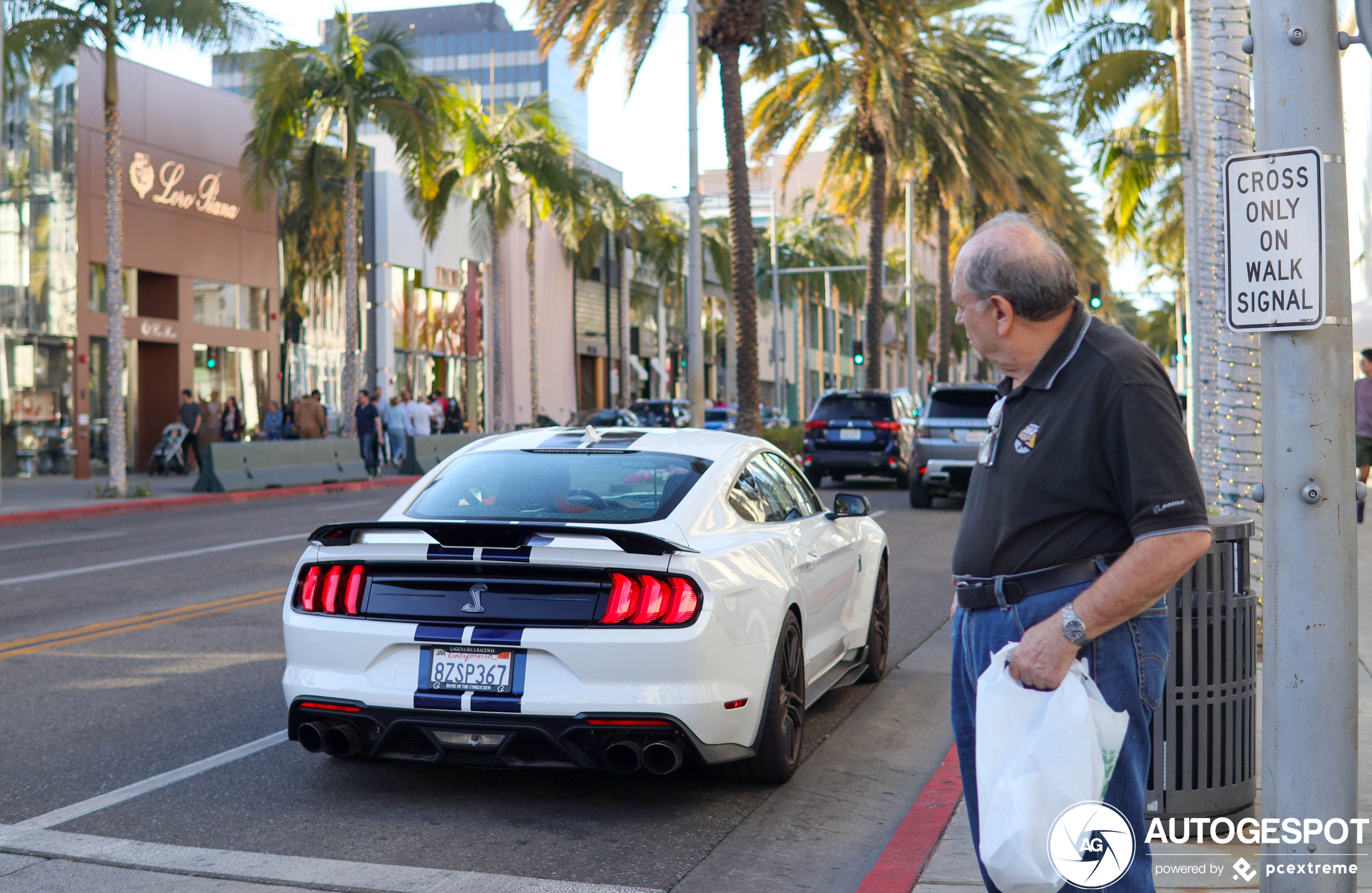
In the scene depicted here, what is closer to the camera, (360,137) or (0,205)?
(0,205)

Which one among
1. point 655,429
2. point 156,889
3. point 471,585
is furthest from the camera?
point 655,429

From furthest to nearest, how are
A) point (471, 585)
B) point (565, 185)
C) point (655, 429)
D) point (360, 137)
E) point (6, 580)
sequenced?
point (360, 137) < point (565, 185) < point (6, 580) < point (655, 429) < point (471, 585)

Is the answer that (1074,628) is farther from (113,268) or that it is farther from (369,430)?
(369,430)

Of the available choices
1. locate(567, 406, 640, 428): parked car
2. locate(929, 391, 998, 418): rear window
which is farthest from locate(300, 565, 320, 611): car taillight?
locate(567, 406, 640, 428): parked car

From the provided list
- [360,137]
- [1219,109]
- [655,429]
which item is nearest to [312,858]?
[655,429]

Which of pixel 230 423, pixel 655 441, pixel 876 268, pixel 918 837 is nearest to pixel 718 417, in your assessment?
pixel 876 268

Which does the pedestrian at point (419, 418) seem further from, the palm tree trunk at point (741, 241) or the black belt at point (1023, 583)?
the black belt at point (1023, 583)

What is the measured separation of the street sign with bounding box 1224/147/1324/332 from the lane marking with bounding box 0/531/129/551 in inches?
596

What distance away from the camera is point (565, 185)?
35.7m

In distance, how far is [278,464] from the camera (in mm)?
25219

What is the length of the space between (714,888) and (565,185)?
3253 cm

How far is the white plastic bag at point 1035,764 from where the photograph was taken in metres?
2.69

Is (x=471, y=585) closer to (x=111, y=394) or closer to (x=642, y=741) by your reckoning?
(x=642, y=741)

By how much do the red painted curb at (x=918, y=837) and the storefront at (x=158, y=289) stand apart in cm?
2432
